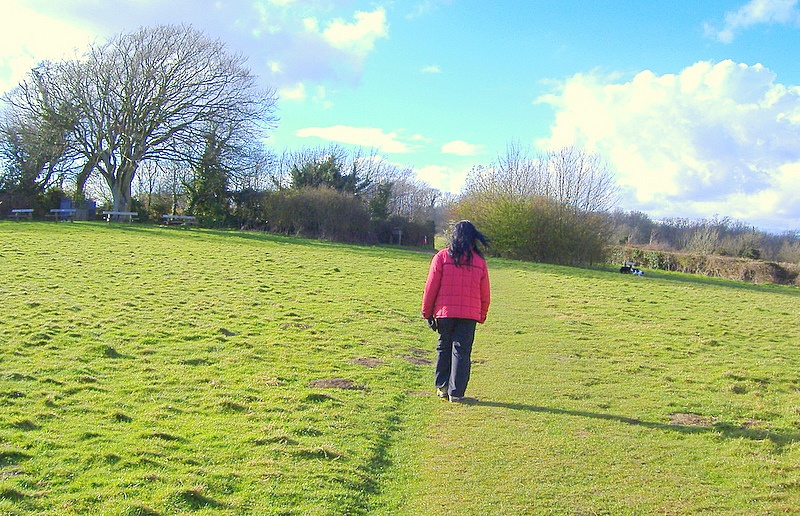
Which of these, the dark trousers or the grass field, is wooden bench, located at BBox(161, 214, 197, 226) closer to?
the grass field

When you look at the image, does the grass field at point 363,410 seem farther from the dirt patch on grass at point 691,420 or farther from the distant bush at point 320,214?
the distant bush at point 320,214

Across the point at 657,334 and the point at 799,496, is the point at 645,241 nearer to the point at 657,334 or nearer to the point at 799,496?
the point at 657,334

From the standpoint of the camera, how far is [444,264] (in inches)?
291

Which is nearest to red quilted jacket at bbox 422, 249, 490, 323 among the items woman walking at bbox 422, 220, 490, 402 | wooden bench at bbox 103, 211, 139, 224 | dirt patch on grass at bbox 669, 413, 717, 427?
woman walking at bbox 422, 220, 490, 402

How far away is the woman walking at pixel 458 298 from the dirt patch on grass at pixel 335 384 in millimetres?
1040

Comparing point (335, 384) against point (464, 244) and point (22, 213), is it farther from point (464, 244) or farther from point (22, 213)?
point (22, 213)

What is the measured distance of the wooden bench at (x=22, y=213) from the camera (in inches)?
1527

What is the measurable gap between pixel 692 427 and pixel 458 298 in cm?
258

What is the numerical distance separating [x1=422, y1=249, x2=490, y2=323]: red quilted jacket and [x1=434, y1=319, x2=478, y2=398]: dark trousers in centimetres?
12

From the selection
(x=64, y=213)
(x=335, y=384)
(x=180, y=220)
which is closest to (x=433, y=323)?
(x=335, y=384)

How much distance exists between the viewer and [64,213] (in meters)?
41.6

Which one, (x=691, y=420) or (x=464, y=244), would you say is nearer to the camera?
(x=691, y=420)

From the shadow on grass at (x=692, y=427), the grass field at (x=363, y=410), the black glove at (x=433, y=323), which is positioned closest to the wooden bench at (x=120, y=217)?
the grass field at (x=363, y=410)

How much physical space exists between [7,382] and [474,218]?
35751 mm
